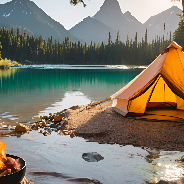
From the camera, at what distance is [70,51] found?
357 feet

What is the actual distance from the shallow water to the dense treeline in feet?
318

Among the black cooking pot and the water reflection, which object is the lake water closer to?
the water reflection

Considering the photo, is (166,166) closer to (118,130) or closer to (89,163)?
(89,163)

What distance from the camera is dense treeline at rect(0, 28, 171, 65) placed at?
336ft

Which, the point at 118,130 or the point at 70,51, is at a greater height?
the point at 70,51

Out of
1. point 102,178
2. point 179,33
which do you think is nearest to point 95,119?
point 102,178

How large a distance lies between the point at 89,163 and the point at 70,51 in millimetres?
105793

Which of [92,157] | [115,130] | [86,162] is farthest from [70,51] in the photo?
[86,162]

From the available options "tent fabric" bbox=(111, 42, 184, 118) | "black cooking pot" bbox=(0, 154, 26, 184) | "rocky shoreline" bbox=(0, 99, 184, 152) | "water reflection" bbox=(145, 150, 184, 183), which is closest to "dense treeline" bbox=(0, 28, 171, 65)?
"tent fabric" bbox=(111, 42, 184, 118)

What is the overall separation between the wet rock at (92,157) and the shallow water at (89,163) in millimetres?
117

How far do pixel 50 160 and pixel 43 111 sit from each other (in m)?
6.79

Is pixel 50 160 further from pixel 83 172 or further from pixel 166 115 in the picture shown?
pixel 166 115

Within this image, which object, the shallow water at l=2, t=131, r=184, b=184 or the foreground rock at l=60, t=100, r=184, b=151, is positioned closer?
the shallow water at l=2, t=131, r=184, b=184

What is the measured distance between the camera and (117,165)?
538 cm
